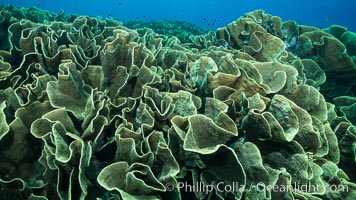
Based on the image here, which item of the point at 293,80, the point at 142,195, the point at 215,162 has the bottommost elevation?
the point at 142,195

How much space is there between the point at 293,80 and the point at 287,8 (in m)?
132

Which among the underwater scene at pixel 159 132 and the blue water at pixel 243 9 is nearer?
the underwater scene at pixel 159 132

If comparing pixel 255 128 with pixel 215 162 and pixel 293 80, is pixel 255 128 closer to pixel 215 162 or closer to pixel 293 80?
pixel 215 162

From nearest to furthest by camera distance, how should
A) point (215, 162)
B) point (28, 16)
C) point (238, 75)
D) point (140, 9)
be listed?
point (215, 162) < point (238, 75) < point (28, 16) < point (140, 9)

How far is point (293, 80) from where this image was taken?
299cm

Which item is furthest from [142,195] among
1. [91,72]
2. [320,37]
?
[320,37]

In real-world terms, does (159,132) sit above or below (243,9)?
below

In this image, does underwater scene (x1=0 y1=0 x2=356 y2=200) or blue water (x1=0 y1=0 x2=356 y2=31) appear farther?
blue water (x1=0 y1=0 x2=356 y2=31)

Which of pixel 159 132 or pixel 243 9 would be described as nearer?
pixel 159 132

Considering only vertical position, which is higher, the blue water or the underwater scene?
the blue water

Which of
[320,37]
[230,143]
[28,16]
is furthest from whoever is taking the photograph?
[28,16]

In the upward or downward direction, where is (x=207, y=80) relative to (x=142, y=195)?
upward

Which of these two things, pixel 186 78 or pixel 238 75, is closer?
pixel 238 75

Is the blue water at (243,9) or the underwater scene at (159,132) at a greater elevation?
the blue water at (243,9)
